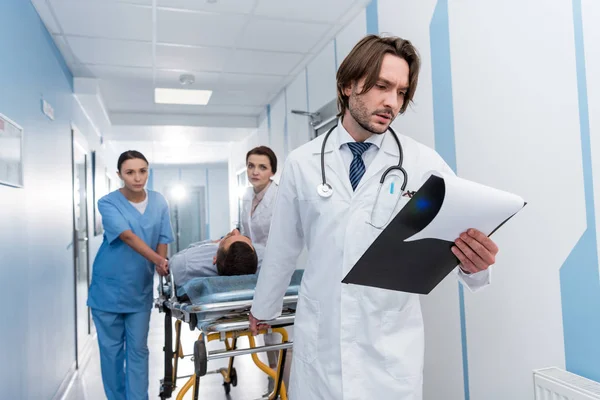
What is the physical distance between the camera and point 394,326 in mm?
1188

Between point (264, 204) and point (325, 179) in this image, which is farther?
point (264, 204)

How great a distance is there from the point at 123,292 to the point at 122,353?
365 millimetres

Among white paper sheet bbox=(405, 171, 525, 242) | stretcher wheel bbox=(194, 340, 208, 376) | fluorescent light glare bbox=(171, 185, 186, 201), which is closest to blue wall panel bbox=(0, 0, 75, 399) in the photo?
stretcher wheel bbox=(194, 340, 208, 376)

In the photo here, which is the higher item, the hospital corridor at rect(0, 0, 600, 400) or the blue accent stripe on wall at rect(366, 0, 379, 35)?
the blue accent stripe on wall at rect(366, 0, 379, 35)

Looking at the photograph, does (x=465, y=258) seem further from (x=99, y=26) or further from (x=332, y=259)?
(x=99, y=26)

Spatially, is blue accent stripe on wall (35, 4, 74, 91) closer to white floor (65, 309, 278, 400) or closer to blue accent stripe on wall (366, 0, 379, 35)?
blue accent stripe on wall (366, 0, 379, 35)

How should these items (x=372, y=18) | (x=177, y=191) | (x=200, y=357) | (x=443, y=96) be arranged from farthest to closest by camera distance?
(x=177, y=191) < (x=372, y=18) < (x=443, y=96) < (x=200, y=357)

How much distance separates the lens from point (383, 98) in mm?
1229

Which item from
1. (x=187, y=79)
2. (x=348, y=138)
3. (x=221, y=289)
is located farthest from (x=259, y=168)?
(x=187, y=79)

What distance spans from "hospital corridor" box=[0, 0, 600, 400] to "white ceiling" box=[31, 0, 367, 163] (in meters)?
0.02

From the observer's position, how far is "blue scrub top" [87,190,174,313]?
2486 mm

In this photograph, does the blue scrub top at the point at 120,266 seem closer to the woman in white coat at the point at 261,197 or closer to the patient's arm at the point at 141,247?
the patient's arm at the point at 141,247

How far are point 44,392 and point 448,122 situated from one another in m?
2.56

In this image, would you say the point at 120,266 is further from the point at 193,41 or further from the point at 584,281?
the point at 584,281
